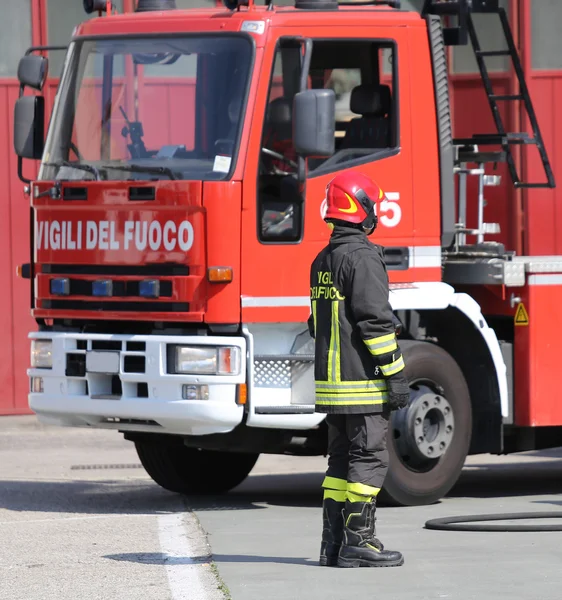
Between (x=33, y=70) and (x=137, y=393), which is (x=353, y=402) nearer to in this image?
(x=137, y=393)

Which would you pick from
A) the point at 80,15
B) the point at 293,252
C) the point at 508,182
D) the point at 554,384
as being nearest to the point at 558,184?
the point at 508,182

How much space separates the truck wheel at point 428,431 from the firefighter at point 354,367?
202 cm

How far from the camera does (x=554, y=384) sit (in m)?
9.87

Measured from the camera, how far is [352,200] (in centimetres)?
729

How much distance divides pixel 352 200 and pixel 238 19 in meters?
2.26

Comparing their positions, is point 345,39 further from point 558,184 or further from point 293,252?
point 558,184

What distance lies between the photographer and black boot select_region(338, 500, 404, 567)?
23.6ft

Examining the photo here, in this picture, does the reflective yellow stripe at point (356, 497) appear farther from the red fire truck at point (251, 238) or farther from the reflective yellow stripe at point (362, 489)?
the red fire truck at point (251, 238)

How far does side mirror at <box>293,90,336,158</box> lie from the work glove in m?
1.95

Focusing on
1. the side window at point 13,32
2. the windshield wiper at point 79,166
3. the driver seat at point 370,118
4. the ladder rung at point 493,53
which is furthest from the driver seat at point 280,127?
the side window at point 13,32

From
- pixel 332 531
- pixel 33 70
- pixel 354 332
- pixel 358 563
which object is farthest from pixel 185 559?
pixel 33 70

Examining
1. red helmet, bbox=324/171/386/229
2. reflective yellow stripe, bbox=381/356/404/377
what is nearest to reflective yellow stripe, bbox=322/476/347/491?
reflective yellow stripe, bbox=381/356/404/377

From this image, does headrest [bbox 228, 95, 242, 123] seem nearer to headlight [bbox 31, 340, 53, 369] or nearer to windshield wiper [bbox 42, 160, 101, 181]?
windshield wiper [bbox 42, 160, 101, 181]

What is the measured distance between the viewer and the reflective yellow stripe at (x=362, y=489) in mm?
7176
